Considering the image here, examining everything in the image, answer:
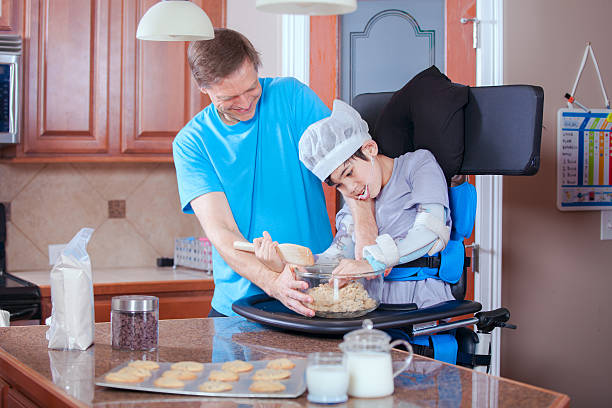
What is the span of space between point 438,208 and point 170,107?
6.16ft

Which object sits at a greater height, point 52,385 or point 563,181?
point 563,181

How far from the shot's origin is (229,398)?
3.81 ft

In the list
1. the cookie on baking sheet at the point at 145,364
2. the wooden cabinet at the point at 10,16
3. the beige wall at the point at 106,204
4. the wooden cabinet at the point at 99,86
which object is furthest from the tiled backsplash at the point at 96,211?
the cookie on baking sheet at the point at 145,364

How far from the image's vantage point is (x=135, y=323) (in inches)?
58.6

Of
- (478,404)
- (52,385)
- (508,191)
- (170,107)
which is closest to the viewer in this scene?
(478,404)

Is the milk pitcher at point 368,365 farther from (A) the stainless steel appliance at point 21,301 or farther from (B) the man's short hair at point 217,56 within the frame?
(A) the stainless steel appliance at point 21,301

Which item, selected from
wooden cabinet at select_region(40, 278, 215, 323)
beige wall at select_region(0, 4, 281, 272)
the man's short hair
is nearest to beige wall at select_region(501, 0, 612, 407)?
beige wall at select_region(0, 4, 281, 272)

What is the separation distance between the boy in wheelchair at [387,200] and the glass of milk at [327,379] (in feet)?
1.79

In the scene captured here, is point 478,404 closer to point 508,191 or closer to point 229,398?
point 229,398

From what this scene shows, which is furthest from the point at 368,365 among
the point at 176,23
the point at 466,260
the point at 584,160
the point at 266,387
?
the point at 584,160

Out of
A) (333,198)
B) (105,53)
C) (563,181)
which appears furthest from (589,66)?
(105,53)

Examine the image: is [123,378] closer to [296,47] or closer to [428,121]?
[428,121]

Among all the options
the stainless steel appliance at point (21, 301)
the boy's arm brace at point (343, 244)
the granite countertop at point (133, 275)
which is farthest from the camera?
the granite countertop at point (133, 275)

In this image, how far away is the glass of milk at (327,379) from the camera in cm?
112
